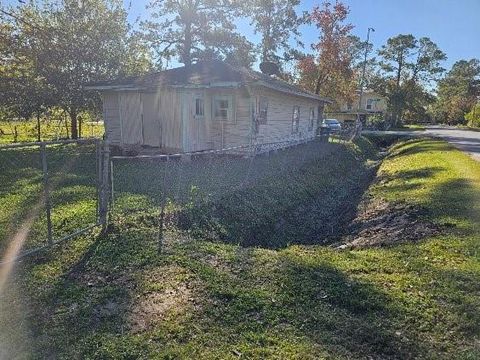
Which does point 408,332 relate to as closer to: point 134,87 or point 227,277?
point 227,277

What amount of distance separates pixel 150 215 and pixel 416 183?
840 cm

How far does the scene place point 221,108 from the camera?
582 inches

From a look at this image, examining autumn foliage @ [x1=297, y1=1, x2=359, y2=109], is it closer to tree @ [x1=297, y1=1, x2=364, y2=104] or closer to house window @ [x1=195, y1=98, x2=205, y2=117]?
tree @ [x1=297, y1=1, x2=364, y2=104]

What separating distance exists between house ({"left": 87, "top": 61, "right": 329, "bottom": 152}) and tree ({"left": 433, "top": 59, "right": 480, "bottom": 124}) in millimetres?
65507

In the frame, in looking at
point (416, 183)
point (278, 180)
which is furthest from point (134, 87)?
point (416, 183)

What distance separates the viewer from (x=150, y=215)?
723 centimetres

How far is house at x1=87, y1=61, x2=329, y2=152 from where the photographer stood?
14016mm

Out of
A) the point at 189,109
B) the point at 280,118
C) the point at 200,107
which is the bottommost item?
the point at 280,118

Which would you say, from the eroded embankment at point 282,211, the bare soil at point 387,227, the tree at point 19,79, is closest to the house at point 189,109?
the eroded embankment at point 282,211

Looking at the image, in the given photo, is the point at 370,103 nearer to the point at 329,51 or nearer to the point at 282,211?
the point at 329,51

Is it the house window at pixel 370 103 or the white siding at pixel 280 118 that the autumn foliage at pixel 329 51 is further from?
the house window at pixel 370 103

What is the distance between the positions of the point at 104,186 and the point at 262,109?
414 inches

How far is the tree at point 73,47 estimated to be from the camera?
20.8m

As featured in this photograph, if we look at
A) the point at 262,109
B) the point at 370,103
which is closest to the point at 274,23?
the point at 262,109
